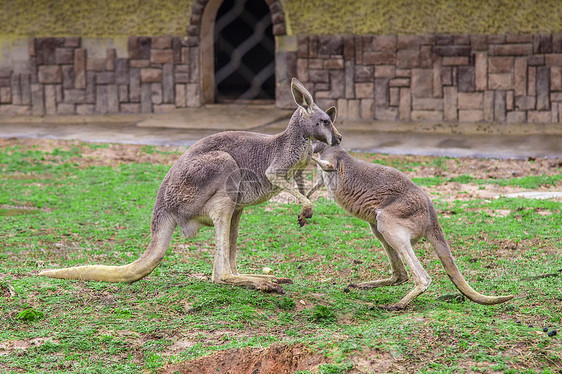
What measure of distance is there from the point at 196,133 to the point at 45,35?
11.1ft

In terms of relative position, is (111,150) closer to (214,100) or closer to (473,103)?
(214,100)

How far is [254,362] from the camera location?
12.0 feet

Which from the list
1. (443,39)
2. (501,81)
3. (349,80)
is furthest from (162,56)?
(501,81)

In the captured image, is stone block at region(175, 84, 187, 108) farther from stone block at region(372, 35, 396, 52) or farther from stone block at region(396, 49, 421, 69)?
stone block at region(396, 49, 421, 69)

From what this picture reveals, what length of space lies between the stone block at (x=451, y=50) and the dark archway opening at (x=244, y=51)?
3.40 meters

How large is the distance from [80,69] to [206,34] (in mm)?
2217

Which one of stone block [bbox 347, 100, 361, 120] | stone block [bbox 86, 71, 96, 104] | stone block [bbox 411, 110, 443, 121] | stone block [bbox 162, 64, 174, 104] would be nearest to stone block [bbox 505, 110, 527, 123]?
stone block [bbox 411, 110, 443, 121]

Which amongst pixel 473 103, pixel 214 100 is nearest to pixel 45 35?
pixel 214 100

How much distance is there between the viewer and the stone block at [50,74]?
12406 millimetres

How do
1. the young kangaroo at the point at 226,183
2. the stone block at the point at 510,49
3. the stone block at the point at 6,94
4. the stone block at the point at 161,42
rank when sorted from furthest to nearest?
1. the stone block at the point at 6,94
2. the stone block at the point at 161,42
3. the stone block at the point at 510,49
4. the young kangaroo at the point at 226,183

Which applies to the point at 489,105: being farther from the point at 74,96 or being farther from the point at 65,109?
the point at 65,109

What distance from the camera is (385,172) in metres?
4.64

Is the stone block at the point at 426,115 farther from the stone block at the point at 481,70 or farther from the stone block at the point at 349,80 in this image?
the stone block at the point at 349,80

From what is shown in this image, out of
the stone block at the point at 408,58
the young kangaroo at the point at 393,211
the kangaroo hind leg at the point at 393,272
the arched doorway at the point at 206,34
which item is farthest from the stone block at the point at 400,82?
the kangaroo hind leg at the point at 393,272
